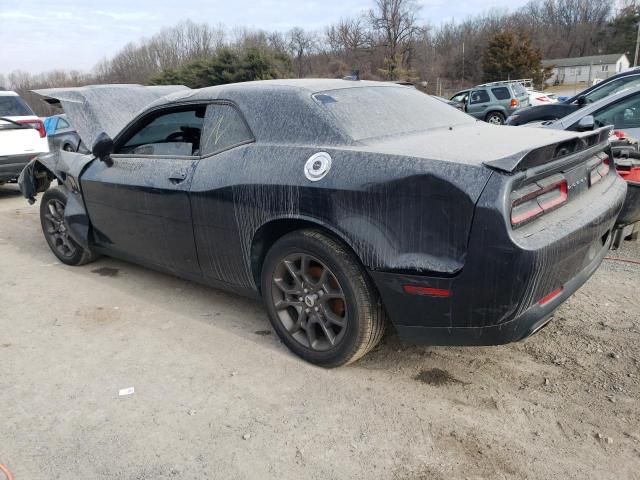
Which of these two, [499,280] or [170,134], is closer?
[499,280]

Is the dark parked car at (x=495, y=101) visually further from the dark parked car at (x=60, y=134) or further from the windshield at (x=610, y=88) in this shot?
the dark parked car at (x=60, y=134)

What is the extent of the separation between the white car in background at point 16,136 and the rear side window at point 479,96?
16966 mm

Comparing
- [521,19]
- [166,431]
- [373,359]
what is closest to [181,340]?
[166,431]

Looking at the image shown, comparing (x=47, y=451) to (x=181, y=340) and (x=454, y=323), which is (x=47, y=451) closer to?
(x=181, y=340)

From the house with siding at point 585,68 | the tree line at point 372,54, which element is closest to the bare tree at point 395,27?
the tree line at point 372,54

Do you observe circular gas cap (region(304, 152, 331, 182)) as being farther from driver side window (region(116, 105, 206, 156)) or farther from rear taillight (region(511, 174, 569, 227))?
driver side window (region(116, 105, 206, 156))

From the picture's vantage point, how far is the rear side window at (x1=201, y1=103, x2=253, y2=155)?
127 inches

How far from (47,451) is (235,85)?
95.0 inches

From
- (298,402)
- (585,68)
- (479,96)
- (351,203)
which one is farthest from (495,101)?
(585,68)

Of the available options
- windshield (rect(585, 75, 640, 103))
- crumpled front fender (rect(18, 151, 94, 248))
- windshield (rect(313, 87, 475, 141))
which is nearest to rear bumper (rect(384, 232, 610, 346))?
windshield (rect(313, 87, 475, 141))

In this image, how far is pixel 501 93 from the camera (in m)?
20.5

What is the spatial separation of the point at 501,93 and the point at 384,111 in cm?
1916

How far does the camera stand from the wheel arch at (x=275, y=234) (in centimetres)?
271

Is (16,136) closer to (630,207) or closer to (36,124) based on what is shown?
(36,124)
